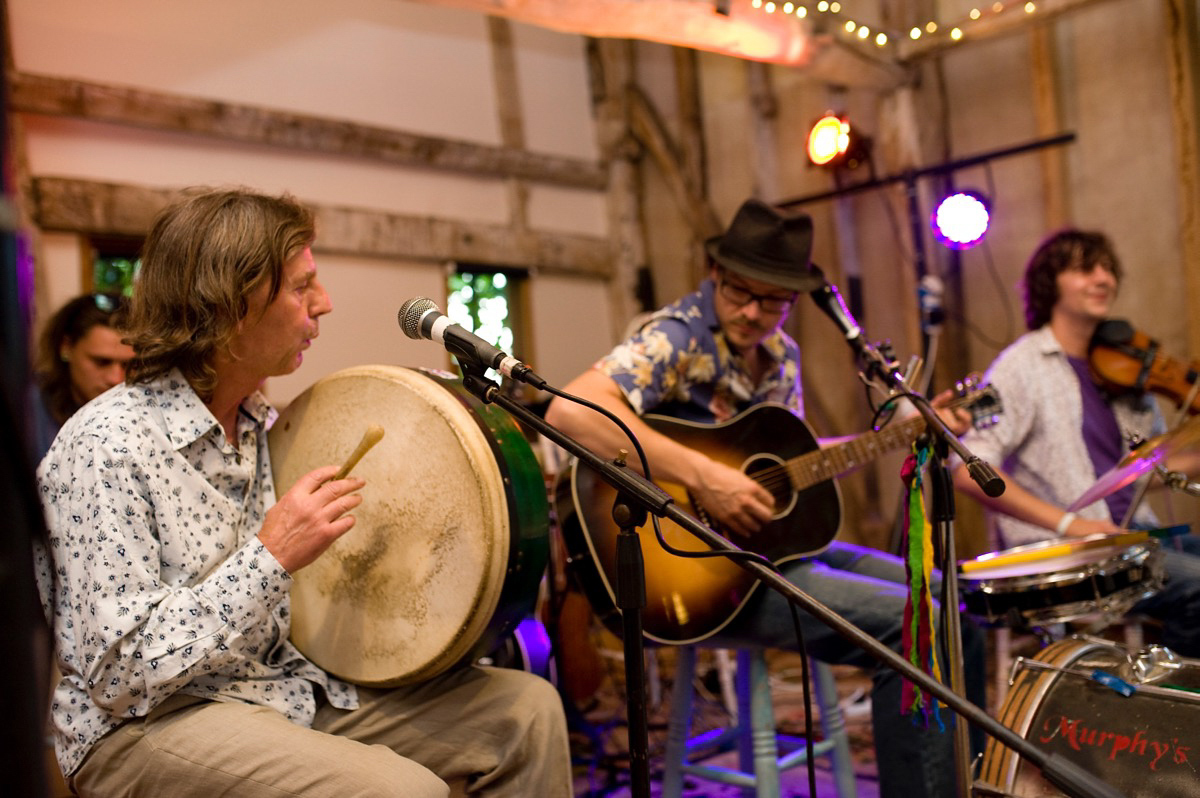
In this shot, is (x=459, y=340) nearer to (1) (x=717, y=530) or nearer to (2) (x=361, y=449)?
(2) (x=361, y=449)

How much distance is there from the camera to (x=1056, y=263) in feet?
11.5

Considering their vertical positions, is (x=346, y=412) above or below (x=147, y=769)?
above

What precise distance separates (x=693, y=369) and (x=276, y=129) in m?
3.32

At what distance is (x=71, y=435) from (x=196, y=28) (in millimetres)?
3942

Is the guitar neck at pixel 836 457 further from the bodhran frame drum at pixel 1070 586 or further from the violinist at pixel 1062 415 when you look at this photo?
the violinist at pixel 1062 415

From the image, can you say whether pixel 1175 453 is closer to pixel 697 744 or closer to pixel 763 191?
pixel 697 744

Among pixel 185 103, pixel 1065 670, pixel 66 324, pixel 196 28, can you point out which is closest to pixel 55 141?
pixel 185 103

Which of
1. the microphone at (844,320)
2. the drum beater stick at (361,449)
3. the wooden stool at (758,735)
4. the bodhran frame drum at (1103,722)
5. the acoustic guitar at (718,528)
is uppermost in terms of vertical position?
the microphone at (844,320)

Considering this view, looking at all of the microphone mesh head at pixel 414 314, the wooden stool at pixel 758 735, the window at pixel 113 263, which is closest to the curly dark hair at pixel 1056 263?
the wooden stool at pixel 758 735

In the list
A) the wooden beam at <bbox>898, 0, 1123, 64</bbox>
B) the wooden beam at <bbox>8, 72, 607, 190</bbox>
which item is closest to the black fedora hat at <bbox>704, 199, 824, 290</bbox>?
the wooden beam at <bbox>898, 0, 1123, 64</bbox>

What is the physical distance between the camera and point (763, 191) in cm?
620

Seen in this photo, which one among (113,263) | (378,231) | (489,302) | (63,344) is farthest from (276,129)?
(63,344)

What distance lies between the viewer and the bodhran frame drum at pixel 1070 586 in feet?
7.04

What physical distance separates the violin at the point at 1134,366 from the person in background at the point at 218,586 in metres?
2.47
